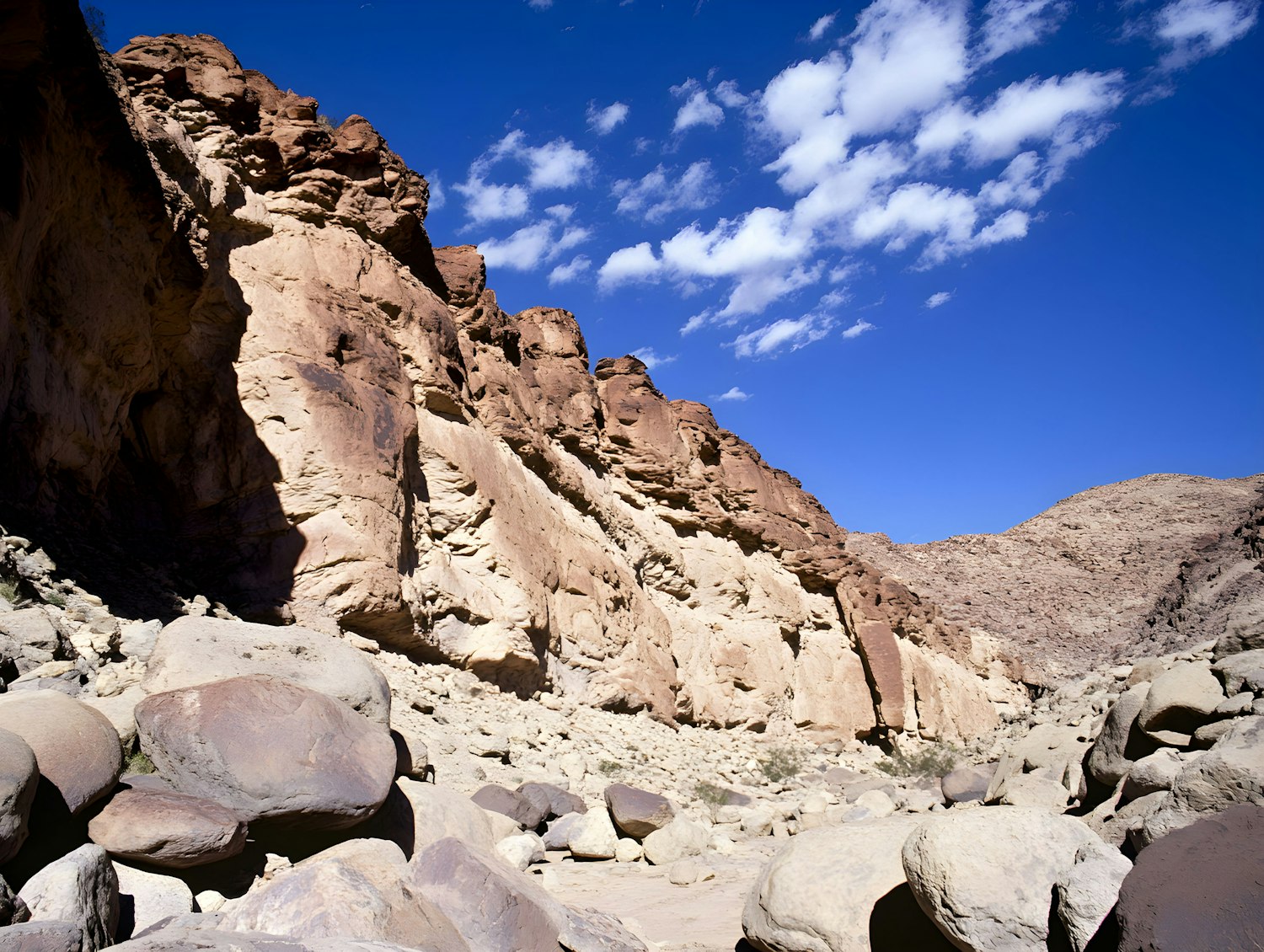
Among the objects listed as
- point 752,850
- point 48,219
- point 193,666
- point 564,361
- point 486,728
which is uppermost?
point 564,361

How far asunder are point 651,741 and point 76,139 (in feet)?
41.9

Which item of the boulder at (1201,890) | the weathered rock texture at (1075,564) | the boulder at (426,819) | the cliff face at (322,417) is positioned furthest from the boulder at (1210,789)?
the weathered rock texture at (1075,564)

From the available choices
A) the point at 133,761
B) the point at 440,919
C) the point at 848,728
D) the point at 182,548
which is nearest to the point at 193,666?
the point at 133,761

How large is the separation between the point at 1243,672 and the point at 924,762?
51.5 ft

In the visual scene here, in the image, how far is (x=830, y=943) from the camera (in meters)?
4.78

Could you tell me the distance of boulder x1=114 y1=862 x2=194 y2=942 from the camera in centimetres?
420

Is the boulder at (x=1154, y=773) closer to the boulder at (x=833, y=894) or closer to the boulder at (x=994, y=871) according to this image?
the boulder at (x=994, y=871)

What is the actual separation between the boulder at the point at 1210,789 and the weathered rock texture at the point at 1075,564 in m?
28.7

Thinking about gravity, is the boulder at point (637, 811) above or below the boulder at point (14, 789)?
below

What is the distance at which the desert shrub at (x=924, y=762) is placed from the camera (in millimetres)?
19672

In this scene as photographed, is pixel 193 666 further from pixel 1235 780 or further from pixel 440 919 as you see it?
pixel 1235 780

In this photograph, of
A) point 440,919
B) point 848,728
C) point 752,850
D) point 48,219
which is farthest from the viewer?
point 848,728

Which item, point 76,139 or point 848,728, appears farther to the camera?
point 848,728

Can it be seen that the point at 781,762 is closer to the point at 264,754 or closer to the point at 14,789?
the point at 264,754
